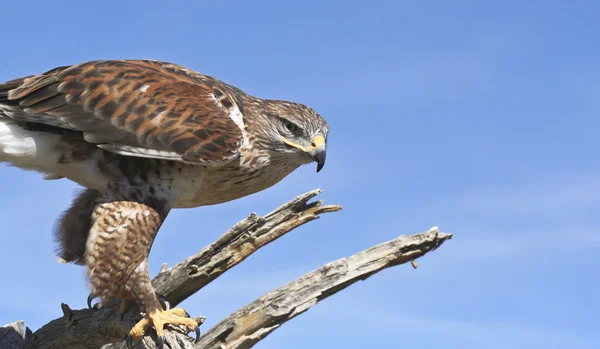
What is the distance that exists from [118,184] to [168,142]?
524 mm

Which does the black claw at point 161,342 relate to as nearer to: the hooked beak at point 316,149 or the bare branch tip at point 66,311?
the bare branch tip at point 66,311

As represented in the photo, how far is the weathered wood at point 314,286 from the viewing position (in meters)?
4.89

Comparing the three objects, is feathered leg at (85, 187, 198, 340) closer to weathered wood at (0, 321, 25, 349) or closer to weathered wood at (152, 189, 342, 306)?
weathered wood at (152, 189, 342, 306)

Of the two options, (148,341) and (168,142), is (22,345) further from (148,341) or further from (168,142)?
(168,142)

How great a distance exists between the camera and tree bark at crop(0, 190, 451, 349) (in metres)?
4.91

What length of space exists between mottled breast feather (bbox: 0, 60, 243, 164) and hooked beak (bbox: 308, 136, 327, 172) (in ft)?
2.52

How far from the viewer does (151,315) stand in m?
5.34

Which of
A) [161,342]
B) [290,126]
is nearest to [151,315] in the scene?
[161,342]

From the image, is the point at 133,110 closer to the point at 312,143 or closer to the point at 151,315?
the point at 312,143

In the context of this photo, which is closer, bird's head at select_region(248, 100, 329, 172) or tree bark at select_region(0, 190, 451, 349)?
tree bark at select_region(0, 190, 451, 349)

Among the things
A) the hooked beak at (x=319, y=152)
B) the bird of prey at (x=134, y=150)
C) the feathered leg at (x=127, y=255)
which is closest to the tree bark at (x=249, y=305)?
the feathered leg at (x=127, y=255)

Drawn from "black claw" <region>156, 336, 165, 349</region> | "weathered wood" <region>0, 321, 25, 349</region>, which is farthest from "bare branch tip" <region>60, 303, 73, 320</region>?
"black claw" <region>156, 336, 165, 349</region>

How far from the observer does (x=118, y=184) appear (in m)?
5.76

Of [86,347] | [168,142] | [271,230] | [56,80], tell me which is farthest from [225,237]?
[56,80]
